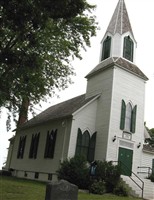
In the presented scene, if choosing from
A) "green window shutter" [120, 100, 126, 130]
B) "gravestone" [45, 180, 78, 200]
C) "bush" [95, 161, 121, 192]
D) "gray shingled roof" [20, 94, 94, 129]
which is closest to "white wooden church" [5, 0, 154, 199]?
"green window shutter" [120, 100, 126, 130]

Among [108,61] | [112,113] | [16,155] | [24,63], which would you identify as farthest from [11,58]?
[16,155]

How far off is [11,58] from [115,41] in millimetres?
15229

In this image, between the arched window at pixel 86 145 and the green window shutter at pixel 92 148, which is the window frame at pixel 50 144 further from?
the green window shutter at pixel 92 148

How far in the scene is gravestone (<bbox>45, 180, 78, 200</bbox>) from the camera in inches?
380

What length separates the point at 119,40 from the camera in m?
28.0

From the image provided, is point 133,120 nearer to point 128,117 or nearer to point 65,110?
point 128,117

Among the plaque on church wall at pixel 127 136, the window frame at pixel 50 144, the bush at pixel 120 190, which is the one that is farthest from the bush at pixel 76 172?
the plaque on church wall at pixel 127 136

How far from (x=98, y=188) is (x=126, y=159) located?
19.2 ft

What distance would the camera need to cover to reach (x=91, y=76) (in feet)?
93.3

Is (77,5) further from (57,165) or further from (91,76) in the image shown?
(91,76)

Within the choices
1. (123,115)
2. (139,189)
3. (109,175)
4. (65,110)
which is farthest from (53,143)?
(139,189)

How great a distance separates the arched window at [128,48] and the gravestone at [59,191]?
19.3 meters

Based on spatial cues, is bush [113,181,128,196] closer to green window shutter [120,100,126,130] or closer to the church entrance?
the church entrance

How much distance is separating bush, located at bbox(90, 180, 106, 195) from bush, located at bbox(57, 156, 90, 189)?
1.16 m
